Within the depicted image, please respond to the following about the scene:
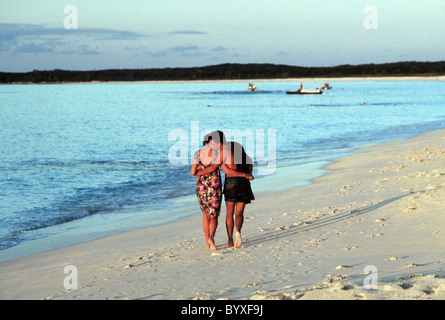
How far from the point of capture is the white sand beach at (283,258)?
5.71m

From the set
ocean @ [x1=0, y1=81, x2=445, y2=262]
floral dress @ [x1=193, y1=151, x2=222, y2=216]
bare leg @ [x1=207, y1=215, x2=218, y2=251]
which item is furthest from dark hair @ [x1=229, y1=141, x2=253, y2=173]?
ocean @ [x1=0, y1=81, x2=445, y2=262]

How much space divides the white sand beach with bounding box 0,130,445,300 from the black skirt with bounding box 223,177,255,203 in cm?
69

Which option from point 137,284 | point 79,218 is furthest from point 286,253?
point 79,218

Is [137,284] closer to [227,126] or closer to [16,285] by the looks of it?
[16,285]

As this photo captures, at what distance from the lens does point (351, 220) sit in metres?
8.97

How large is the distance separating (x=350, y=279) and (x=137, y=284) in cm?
243

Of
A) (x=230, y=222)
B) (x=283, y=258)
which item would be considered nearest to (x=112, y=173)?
(x=230, y=222)

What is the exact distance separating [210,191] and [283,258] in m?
1.55

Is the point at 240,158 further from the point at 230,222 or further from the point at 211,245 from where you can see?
the point at 211,245

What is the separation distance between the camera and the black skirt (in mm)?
8008

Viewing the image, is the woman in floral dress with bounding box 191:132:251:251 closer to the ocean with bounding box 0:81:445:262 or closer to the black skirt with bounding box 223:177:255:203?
the black skirt with bounding box 223:177:255:203

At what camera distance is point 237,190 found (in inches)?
315
